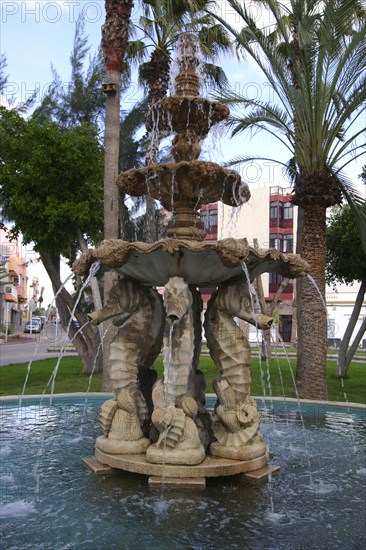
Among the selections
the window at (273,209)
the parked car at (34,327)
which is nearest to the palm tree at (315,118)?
the window at (273,209)

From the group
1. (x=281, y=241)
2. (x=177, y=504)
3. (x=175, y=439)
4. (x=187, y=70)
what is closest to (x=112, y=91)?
(x=187, y=70)

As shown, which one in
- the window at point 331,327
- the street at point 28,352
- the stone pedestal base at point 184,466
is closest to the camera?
the stone pedestal base at point 184,466

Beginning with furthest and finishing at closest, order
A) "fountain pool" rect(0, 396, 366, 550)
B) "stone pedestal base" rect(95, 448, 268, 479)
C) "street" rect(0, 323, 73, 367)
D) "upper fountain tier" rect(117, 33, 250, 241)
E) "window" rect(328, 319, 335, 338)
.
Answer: "window" rect(328, 319, 335, 338), "street" rect(0, 323, 73, 367), "upper fountain tier" rect(117, 33, 250, 241), "stone pedestal base" rect(95, 448, 268, 479), "fountain pool" rect(0, 396, 366, 550)

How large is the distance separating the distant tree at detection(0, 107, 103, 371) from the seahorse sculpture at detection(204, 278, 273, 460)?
33.2 feet

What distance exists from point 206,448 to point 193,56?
4250 mm

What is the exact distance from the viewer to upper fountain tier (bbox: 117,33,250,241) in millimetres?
5789

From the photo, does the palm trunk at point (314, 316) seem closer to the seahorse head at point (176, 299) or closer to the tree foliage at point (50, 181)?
the tree foliage at point (50, 181)

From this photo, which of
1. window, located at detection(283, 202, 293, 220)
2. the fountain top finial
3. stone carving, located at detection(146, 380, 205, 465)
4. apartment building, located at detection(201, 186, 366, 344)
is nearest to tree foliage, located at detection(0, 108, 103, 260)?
the fountain top finial

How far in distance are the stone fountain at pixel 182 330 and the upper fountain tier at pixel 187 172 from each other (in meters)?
0.01

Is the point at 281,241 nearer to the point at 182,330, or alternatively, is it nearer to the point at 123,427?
the point at 182,330

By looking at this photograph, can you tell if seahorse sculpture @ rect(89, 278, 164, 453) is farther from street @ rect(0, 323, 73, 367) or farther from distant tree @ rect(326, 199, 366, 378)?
distant tree @ rect(326, 199, 366, 378)

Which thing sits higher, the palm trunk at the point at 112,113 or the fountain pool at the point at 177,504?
the palm trunk at the point at 112,113

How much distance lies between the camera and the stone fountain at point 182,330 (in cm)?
506

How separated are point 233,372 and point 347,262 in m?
13.2
